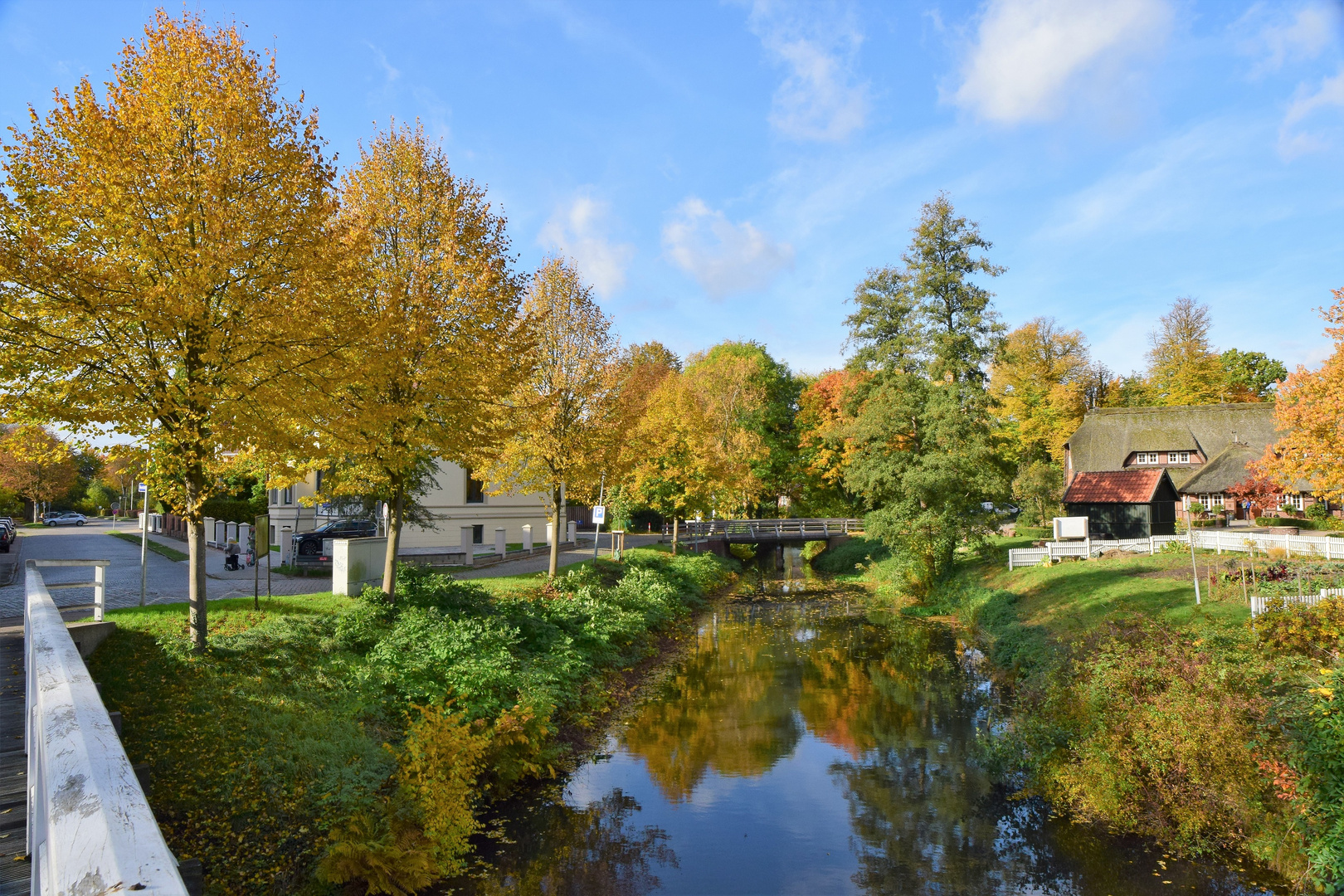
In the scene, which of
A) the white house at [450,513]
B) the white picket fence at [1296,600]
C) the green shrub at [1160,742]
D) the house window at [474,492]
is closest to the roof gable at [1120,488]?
the white picket fence at [1296,600]

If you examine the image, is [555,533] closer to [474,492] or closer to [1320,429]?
[474,492]

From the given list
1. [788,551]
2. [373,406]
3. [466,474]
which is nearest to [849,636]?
[373,406]

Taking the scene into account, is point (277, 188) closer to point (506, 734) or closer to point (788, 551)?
point (506, 734)

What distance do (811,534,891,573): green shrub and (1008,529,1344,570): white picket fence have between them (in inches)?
363

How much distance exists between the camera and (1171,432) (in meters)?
44.6

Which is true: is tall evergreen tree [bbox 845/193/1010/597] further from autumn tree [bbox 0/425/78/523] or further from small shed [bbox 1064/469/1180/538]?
autumn tree [bbox 0/425/78/523]

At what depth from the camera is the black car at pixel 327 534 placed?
25391 millimetres

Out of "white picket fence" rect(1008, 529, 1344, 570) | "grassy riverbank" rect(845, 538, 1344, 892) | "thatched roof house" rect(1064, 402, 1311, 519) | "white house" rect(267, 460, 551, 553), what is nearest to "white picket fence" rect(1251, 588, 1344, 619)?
"grassy riverbank" rect(845, 538, 1344, 892)

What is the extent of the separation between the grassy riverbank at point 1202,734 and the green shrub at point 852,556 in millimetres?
23344

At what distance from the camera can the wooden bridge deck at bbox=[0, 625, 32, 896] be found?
13.3 feet

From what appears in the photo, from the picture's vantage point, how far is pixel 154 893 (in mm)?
1722

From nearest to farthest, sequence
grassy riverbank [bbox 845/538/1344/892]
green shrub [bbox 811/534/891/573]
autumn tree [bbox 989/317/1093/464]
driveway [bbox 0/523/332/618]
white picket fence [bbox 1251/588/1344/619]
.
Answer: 1. grassy riverbank [bbox 845/538/1344/892]
2. white picket fence [bbox 1251/588/1344/619]
3. driveway [bbox 0/523/332/618]
4. green shrub [bbox 811/534/891/573]
5. autumn tree [bbox 989/317/1093/464]

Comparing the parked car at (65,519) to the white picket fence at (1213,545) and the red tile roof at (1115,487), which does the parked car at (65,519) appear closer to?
the white picket fence at (1213,545)

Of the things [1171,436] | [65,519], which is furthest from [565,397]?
[65,519]
